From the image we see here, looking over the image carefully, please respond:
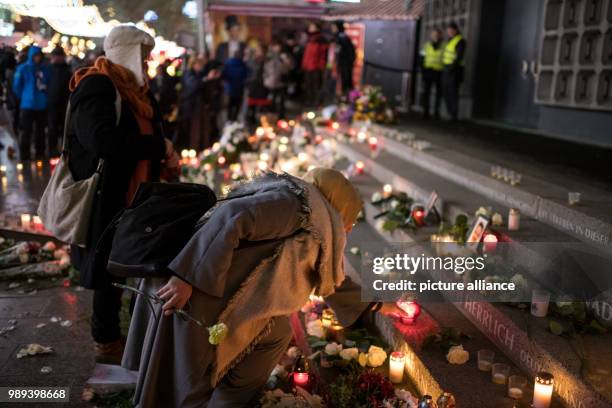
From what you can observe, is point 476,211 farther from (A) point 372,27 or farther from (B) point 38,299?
(A) point 372,27

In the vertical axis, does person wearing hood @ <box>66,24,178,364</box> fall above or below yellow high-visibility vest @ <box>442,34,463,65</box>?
below

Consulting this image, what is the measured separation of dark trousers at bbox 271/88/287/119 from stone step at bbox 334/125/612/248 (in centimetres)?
845

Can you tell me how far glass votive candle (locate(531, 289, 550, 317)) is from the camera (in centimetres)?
355

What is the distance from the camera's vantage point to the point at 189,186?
317 centimetres

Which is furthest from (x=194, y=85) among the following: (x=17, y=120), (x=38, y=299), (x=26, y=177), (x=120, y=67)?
(x=120, y=67)

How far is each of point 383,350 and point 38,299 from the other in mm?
2912

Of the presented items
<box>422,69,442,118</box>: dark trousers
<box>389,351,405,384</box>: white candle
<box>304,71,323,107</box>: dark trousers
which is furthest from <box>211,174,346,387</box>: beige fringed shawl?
<box>304,71,323,107</box>: dark trousers

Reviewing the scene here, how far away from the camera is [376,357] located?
377cm

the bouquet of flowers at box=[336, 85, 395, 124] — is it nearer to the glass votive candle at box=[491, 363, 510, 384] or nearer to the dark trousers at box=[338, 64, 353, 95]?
the dark trousers at box=[338, 64, 353, 95]

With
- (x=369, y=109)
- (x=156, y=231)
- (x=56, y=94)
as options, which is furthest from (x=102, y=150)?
(x=56, y=94)

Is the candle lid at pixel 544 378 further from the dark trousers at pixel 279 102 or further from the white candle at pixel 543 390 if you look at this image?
the dark trousers at pixel 279 102

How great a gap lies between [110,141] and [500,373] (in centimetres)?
239

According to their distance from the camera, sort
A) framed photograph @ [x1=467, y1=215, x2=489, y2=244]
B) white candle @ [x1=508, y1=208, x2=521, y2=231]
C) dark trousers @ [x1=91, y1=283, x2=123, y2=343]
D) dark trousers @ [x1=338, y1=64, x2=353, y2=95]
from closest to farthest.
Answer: dark trousers @ [x1=91, y1=283, x2=123, y2=343] < framed photograph @ [x1=467, y1=215, x2=489, y2=244] < white candle @ [x1=508, y1=208, x2=521, y2=231] < dark trousers @ [x1=338, y1=64, x2=353, y2=95]

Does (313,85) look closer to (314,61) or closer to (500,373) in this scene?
(314,61)
